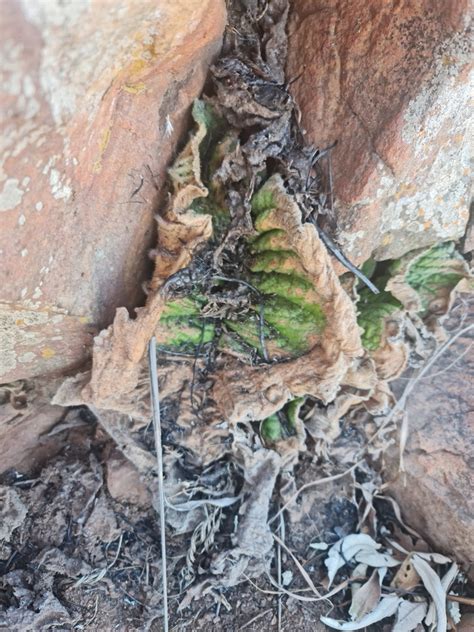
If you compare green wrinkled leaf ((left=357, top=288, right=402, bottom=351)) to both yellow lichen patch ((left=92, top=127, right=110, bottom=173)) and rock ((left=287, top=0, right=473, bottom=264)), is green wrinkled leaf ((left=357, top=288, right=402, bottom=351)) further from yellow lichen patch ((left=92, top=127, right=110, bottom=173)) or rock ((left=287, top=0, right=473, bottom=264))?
yellow lichen patch ((left=92, top=127, right=110, bottom=173))

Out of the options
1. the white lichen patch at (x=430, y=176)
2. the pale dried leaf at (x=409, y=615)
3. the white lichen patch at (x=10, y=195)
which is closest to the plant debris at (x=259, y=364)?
the pale dried leaf at (x=409, y=615)

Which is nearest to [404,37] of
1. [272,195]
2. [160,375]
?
[272,195]

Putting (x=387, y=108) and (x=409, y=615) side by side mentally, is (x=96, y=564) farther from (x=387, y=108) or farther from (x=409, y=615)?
(x=387, y=108)

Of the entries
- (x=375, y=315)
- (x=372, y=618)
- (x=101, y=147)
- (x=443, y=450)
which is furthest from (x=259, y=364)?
(x=372, y=618)

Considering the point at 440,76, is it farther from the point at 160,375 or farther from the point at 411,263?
the point at 160,375

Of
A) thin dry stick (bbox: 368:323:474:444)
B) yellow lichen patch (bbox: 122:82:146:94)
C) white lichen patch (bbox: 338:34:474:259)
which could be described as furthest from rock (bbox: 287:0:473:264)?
thin dry stick (bbox: 368:323:474:444)

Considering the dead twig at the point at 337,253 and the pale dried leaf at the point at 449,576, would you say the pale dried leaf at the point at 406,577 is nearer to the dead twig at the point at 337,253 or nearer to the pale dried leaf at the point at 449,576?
the pale dried leaf at the point at 449,576
